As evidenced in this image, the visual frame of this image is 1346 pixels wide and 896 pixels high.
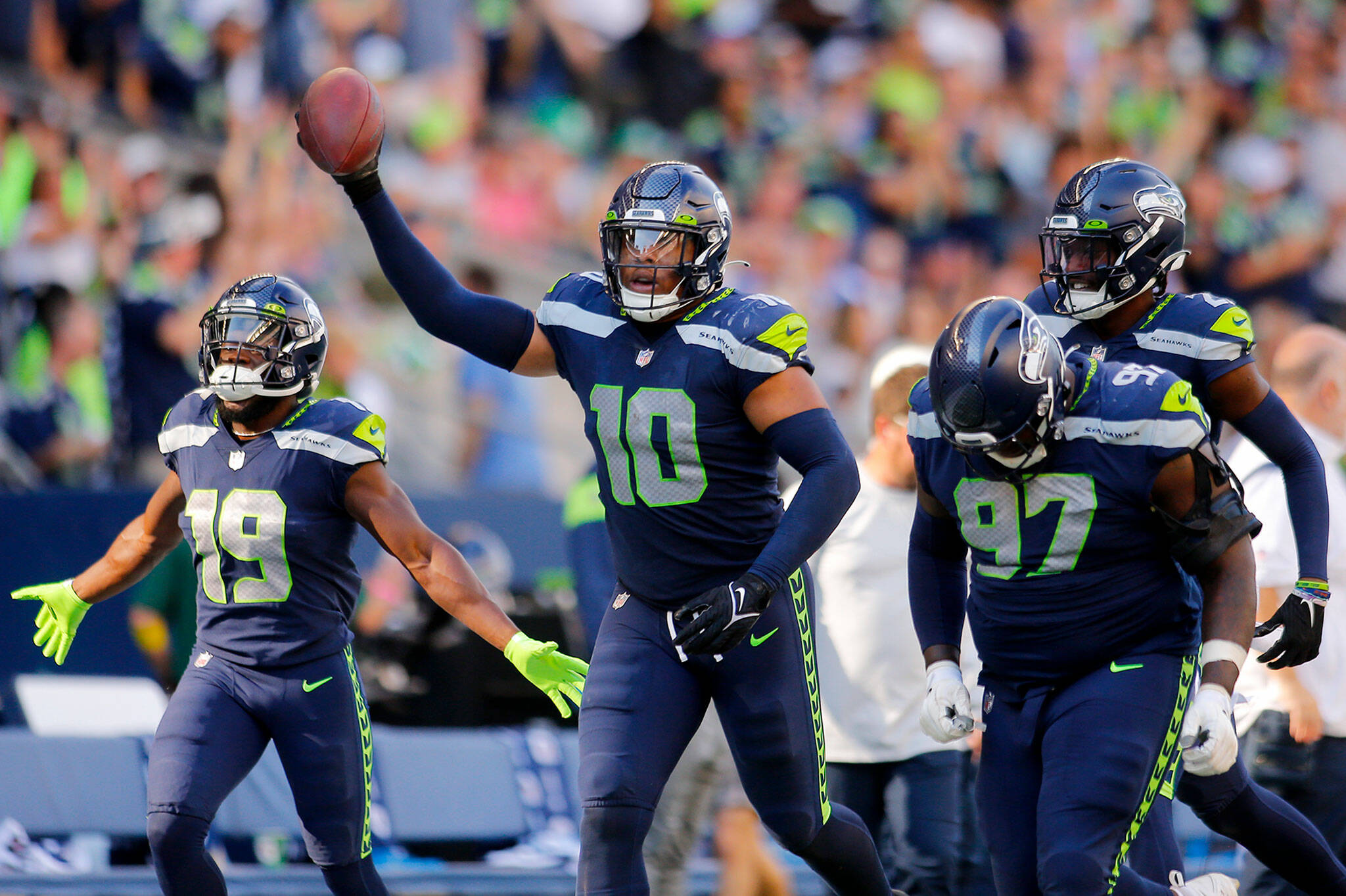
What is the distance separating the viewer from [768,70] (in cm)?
1292

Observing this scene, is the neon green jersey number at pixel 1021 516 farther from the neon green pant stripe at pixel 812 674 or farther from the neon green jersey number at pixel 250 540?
the neon green jersey number at pixel 250 540

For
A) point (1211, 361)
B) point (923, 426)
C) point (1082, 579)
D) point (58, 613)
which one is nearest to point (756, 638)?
point (923, 426)

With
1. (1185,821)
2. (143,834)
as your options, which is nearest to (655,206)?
(143,834)

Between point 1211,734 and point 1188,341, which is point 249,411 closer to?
point 1188,341

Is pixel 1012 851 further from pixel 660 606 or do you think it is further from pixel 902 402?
pixel 902 402

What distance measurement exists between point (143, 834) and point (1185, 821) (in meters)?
4.75

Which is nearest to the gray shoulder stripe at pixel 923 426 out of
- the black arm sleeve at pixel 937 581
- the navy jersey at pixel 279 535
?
the black arm sleeve at pixel 937 581

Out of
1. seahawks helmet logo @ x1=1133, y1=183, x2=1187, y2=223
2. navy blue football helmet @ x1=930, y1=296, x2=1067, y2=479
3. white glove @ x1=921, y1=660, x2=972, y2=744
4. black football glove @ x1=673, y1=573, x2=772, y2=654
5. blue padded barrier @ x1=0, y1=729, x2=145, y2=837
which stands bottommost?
blue padded barrier @ x1=0, y1=729, x2=145, y2=837

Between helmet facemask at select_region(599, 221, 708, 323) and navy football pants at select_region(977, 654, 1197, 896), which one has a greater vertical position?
helmet facemask at select_region(599, 221, 708, 323)

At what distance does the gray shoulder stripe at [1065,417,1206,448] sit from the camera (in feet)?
13.1

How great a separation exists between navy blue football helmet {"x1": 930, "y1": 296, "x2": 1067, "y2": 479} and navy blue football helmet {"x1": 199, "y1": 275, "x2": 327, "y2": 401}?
75.8 inches

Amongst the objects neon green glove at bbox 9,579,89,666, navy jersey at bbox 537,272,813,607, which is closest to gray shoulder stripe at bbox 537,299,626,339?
navy jersey at bbox 537,272,813,607

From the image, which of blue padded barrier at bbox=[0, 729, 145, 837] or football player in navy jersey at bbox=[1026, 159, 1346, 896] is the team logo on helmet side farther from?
blue padded barrier at bbox=[0, 729, 145, 837]

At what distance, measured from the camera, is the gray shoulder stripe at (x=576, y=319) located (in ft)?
14.6
